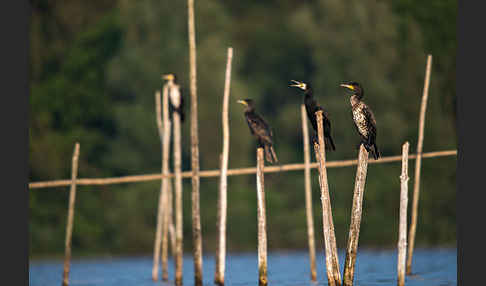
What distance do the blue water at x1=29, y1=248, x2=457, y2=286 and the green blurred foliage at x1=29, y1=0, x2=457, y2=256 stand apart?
4.08 ft

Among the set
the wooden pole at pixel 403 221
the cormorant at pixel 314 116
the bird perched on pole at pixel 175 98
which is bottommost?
the wooden pole at pixel 403 221

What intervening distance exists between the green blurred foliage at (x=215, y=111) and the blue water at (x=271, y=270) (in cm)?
124

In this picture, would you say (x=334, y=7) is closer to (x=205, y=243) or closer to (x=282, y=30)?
(x=282, y=30)

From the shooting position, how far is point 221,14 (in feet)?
108

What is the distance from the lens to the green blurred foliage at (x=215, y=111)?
2780cm

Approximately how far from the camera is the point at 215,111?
98.2 feet

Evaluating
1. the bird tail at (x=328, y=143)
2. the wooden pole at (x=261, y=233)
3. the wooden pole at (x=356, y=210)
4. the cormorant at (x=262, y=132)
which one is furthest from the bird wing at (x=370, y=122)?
the cormorant at (x=262, y=132)

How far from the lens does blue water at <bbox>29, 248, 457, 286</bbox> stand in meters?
17.2

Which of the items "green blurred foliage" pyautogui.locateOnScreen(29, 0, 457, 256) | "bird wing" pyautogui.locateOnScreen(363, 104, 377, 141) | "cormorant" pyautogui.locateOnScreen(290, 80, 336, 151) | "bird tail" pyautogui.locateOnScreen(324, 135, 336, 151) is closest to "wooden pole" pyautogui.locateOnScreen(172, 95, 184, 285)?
"cormorant" pyautogui.locateOnScreen(290, 80, 336, 151)

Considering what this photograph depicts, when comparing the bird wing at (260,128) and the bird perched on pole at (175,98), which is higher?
the bird perched on pole at (175,98)

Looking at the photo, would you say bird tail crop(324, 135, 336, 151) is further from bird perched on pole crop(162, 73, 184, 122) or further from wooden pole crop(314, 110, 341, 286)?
bird perched on pole crop(162, 73, 184, 122)

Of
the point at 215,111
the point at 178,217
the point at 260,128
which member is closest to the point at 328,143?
the point at 260,128

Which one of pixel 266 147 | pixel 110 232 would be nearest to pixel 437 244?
pixel 110 232

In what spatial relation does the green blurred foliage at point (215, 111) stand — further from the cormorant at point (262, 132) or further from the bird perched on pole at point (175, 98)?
the cormorant at point (262, 132)
